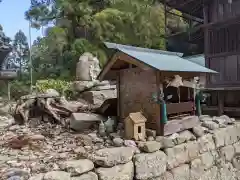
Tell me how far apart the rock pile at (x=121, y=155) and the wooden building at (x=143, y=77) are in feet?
1.73

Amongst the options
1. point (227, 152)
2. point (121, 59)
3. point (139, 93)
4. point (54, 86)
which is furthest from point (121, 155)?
point (54, 86)

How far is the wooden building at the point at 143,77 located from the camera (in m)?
4.21

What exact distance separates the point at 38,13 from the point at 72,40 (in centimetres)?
→ 380

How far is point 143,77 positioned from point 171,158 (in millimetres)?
1655

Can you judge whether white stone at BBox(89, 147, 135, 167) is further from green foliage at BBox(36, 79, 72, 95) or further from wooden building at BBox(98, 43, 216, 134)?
green foliage at BBox(36, 79, 72, 95)

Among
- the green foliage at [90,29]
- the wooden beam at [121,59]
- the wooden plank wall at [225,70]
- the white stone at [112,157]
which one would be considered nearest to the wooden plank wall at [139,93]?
the wooden beam at [121,59]

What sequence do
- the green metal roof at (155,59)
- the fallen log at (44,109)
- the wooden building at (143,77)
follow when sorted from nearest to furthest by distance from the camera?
the green metal roof at (155,59)
the wooden building at (143,77)
the fallen log at (44,109)

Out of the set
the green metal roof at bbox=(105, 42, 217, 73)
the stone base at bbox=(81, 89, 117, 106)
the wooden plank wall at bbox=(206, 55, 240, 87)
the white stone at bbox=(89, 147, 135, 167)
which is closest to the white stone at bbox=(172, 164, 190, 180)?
the white stone at bbox=(89, 147, 135, 167)

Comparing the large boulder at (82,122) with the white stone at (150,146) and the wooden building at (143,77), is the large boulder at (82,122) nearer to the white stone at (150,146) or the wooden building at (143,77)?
the wooden building at (143,77)

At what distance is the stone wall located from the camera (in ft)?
10.2

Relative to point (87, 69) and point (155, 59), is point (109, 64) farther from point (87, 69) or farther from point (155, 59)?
point (87, 69)

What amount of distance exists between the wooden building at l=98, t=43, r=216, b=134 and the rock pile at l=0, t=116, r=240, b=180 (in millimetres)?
527

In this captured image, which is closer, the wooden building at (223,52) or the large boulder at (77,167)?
the large boulder at (77,167)

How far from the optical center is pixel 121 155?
333cm
